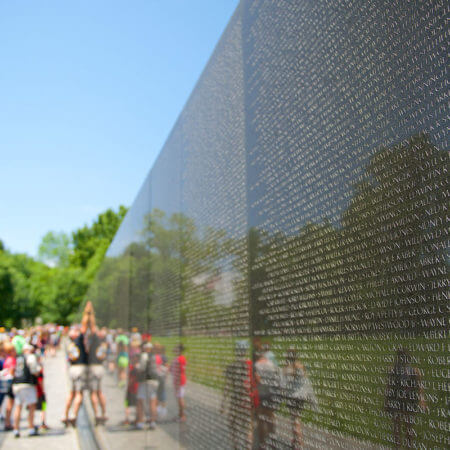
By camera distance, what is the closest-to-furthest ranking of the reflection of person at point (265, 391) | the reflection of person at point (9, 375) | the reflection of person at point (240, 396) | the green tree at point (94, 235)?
the reflection of person at point (265, 391), the reflection of person at point (240, 396), the reflection of person at point (9, 375), the green tree at point (94, 235)

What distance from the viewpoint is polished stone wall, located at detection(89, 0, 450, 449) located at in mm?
1529

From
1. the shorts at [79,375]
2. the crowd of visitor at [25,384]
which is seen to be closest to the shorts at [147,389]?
the shorts at [79,375]

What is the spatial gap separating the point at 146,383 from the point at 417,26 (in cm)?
481

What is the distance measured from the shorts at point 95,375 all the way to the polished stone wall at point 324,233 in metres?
5.58

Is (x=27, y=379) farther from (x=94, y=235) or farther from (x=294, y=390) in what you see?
(x=94, y=235)

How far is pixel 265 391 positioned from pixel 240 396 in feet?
1.13

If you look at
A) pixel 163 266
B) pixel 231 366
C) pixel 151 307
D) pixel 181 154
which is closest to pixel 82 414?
pixel 151 307

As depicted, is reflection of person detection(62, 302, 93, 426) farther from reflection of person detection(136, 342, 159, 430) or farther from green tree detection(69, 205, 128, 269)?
green tree detection(69, 205, 128, 269)

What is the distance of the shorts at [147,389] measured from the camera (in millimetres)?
5234

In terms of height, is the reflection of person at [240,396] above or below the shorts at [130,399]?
above

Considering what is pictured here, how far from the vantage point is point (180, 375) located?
438 cm

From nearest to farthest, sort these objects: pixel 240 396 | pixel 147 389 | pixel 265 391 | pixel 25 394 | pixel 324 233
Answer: pixel 324 233
pixel 265 391
pixel 240 396
pixel 147 389
pixel 25 394

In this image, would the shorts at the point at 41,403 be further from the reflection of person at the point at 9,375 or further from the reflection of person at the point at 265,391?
the reflection of person at the point at 265,391

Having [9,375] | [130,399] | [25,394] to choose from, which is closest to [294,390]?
[130,399]
